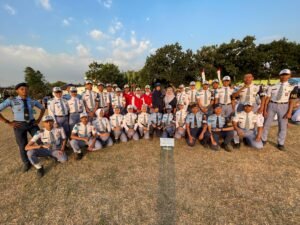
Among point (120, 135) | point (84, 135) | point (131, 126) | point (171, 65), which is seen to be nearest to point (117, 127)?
point (120, 135)

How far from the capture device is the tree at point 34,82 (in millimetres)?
29902

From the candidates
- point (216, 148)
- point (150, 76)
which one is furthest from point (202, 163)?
point (150, 76)

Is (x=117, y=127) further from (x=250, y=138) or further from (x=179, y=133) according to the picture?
(x=250, y=138)

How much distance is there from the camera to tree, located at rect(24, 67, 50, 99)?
98.1 ft

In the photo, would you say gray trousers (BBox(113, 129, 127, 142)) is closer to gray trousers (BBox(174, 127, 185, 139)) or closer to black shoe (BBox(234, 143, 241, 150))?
gray trousers (BBox(174, 127, 185, 139))

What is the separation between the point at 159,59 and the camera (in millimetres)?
33719

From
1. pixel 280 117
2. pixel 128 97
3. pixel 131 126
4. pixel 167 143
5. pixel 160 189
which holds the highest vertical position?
pixel 128 97

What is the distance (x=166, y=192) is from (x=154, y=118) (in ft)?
12.0

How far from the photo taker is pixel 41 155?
4.47 meters

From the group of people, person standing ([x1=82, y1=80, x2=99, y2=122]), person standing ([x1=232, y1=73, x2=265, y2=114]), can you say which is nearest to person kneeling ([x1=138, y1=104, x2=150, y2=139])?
the group of people

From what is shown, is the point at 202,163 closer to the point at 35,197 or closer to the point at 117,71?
the point at 35,197

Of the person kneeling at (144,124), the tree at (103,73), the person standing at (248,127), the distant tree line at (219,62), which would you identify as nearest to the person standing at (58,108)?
the person kneeling at (144,124)

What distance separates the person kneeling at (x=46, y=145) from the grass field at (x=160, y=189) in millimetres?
291

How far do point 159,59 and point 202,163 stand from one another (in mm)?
31695
